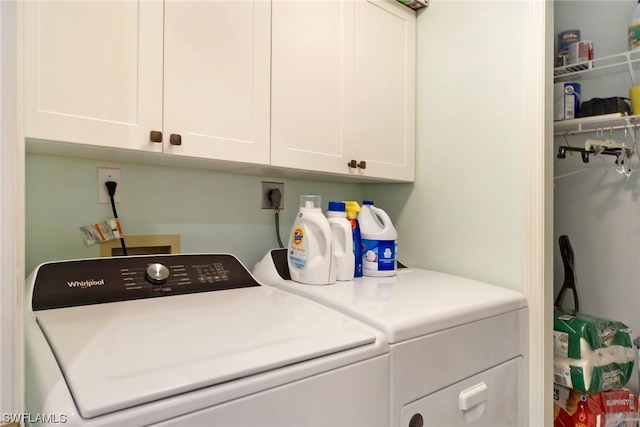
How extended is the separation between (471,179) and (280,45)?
92 centimetres

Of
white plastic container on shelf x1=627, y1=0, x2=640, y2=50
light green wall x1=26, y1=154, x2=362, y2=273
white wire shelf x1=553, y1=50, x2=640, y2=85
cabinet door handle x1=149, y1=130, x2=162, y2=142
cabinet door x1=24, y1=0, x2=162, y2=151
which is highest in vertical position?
white plastic container on shelf x1=627, y1=0, x2=640, y2=50

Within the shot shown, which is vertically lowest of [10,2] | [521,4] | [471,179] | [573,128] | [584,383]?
[584,383]

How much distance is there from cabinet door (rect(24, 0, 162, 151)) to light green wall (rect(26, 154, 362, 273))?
31 centimetres

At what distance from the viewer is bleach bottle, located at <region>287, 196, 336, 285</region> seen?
1279 mm

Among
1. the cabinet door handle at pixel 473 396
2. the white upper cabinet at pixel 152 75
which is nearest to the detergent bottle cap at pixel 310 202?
the white upper cabinet at pixel 152 75

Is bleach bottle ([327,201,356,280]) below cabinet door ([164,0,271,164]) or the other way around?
below

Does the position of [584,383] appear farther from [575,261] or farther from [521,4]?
[521,4]

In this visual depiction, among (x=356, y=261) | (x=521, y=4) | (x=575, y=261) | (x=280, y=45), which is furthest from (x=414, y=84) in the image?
(x=575, y=261)

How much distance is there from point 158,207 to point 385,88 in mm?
1062

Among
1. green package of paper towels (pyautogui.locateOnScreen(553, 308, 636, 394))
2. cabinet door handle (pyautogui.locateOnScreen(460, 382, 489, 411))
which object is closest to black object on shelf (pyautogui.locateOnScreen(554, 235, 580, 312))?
green package of paper towels (pyautogui.locateOnScreen(553, 308, 636, 394))

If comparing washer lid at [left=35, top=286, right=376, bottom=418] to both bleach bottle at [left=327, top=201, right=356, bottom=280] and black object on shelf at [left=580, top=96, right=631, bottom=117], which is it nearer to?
bleach bottle at [left=327, top=201, right=356, bottom=280]

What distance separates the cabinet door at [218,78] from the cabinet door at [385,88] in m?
0.44

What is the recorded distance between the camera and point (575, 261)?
6.32 ft

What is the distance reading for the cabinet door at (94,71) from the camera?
2.96ft
